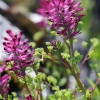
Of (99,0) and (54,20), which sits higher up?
(99,0)

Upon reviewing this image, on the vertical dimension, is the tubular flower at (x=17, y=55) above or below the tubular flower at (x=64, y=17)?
below

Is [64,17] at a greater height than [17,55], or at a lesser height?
greater

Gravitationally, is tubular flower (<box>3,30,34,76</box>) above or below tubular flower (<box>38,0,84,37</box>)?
below

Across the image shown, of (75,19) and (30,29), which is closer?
(75,19)

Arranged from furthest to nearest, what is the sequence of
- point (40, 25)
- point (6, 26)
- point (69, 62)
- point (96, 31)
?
point (96, 31), point (40, 25), point (6, 26), point (69, 62)

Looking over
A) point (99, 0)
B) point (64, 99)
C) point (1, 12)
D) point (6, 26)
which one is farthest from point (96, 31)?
point (64, 99)

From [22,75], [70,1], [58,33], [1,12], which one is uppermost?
[1,12]

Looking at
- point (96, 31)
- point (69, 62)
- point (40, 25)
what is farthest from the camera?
point (96, 31)

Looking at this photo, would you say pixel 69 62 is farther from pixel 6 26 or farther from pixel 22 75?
pixel 6 26

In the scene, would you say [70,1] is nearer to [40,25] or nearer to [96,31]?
[40,25]
